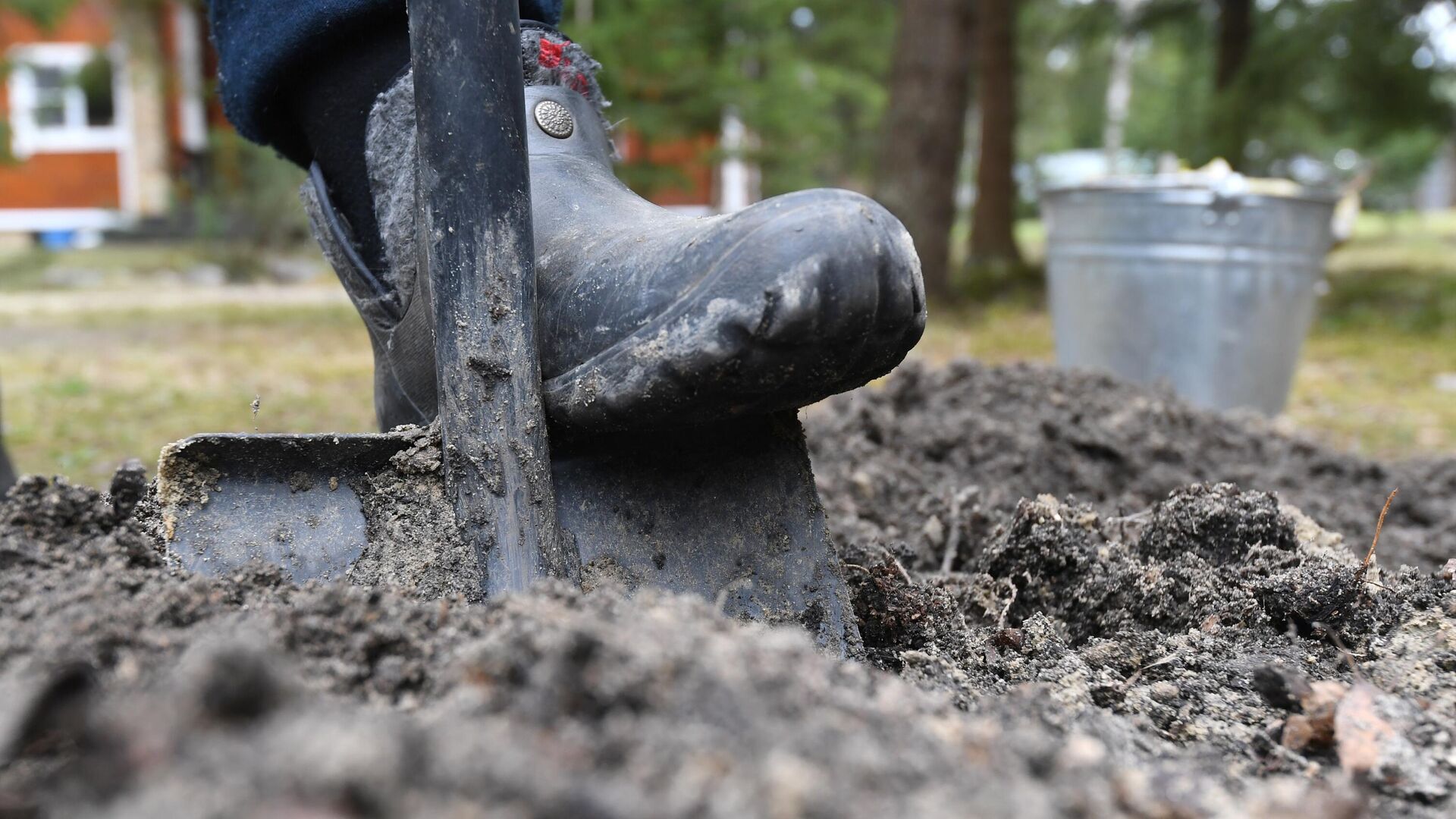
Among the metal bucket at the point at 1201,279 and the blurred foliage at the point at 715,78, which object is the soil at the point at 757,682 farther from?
the blurred foliage at the point at 715,78

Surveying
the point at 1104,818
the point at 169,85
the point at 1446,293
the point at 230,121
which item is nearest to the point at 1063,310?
the point at 230,121

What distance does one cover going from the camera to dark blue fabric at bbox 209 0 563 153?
56.9 inches

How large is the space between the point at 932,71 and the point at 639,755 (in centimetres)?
657

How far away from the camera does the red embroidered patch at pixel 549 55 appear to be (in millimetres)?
1439

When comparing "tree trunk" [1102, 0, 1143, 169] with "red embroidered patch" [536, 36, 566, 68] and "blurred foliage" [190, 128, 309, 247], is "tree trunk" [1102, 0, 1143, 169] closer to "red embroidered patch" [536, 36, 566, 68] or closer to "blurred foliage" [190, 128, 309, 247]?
"blurred foliage" [190, 128, 309, 247]

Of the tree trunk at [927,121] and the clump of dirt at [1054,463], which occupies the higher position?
the tree trunk at [927,121]

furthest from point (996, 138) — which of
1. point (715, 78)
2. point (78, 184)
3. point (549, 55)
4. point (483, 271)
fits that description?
point (78, 184)

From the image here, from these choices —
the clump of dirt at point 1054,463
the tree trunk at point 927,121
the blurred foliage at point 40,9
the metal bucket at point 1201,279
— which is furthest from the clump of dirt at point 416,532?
the blurred foliage at point 40,9

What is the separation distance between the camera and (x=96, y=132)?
15633 mm

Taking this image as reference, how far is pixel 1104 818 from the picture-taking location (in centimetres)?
61

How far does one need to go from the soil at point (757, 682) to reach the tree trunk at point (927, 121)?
214 inches

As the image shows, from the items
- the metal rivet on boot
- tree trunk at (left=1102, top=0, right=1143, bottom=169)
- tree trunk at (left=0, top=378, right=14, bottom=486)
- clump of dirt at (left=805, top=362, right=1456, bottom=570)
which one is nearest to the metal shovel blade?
the metal rivet on boot

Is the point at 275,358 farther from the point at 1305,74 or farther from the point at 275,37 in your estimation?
the point at 1305,74

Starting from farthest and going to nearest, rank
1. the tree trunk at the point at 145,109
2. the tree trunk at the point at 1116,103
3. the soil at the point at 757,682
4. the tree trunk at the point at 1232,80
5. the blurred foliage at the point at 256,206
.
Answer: the tree trunk at the point at 1116,103 → the tree trunk at the point at 145,109 → the blurred foliage at the point at 256,206 → the tree trunk at the point at 1232,80 → the soil at the point at 757,682
